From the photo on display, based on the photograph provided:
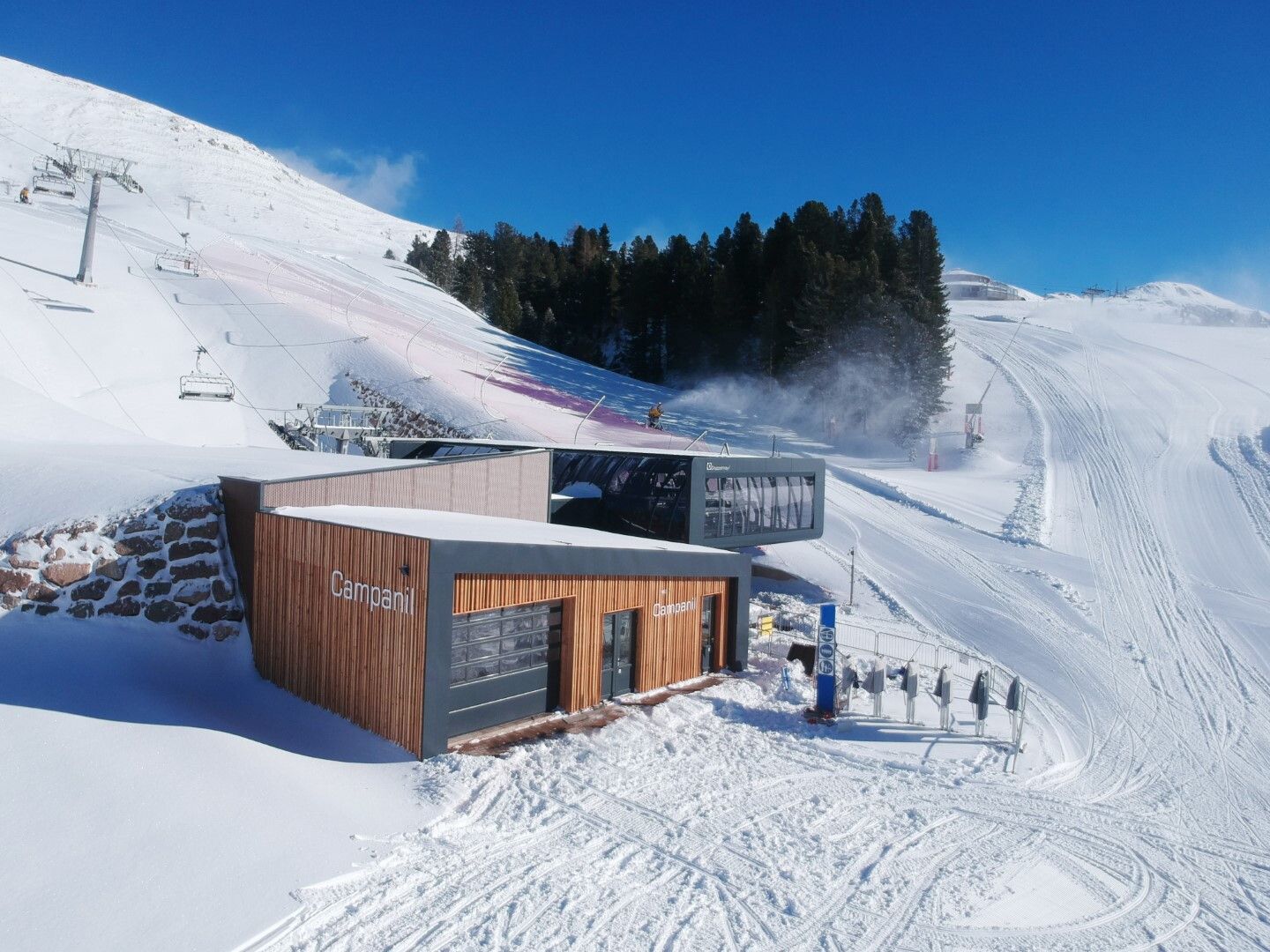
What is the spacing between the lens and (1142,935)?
6.29 m

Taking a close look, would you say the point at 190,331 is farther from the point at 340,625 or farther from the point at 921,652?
the point at 921,652

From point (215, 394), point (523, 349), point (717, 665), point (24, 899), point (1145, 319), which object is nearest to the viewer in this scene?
point (24, 899)

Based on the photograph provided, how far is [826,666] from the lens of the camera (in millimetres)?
11602

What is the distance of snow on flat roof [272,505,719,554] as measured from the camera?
9859 mm

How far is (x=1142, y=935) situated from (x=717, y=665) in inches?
314

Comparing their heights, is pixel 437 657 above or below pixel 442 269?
below

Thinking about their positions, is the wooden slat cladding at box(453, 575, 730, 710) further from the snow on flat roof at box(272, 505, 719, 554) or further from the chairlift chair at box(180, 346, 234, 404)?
the chairlift chair at box(180, 346, 234, 404)

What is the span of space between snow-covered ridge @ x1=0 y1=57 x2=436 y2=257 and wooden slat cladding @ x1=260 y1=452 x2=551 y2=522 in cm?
5382

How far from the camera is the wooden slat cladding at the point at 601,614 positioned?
9515mm

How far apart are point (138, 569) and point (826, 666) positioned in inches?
367

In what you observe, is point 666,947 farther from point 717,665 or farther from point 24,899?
point 717,665

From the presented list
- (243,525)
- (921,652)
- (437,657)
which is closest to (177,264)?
(243,525)

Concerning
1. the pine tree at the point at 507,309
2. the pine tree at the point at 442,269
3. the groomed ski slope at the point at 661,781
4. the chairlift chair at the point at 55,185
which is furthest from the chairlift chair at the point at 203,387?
the pine tree at the point at 442,269

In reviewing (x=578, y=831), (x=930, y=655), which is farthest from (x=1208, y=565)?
(x=578, y=831)
